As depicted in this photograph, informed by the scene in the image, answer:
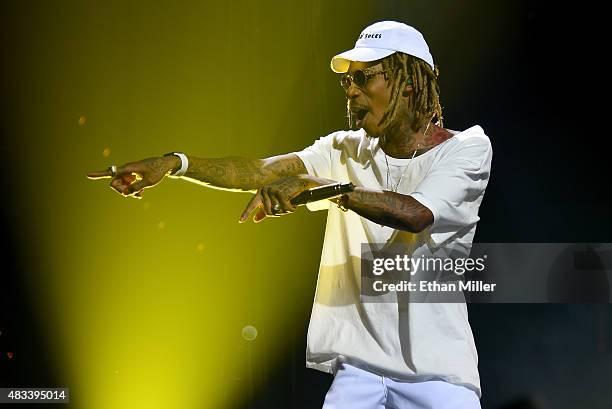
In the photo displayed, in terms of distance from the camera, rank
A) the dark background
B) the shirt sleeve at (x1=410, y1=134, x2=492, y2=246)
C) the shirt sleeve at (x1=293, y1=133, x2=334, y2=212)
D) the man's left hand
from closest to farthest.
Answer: the man's left hand → the shirt sleeve at (x1=410, y1=134, x2=492, y2=246) → the shirt sleeve at (x1=293, y1=133, x2=334, y2=212) → the dark background

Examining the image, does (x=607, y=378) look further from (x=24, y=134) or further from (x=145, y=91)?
(x=24, y=134)

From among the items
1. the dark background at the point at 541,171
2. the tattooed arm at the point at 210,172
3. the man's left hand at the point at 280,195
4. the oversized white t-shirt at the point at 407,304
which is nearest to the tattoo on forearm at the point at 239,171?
the tattooed arm at the point at 210,172

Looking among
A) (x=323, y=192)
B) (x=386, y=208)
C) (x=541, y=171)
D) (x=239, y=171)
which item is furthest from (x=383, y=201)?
(x=541, y=171)

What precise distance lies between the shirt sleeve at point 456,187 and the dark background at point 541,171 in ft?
2.74

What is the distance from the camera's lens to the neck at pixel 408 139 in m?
2.43

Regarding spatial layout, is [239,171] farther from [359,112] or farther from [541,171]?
[541,171]

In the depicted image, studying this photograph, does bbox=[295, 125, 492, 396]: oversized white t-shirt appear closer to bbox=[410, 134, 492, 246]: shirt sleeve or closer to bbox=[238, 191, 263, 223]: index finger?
bbox=[410, 134, 492, 246]: shirt sleeve

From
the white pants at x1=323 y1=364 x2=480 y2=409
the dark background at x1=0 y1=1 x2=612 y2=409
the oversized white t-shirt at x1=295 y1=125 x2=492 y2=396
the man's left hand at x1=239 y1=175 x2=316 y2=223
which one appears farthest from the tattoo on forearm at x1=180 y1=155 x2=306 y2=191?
the dark background at x1=0 y1=1 x2=612 y2=409

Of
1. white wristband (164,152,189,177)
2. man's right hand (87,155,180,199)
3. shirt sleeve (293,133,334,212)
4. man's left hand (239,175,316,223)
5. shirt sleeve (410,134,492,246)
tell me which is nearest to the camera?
man's left hand (239,175,316,223)

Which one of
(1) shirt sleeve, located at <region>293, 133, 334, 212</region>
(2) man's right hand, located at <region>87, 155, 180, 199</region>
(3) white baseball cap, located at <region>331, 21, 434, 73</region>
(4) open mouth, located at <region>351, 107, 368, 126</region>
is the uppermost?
(3) white baseball cap, located at <region>331, 21, 434, 73</region>

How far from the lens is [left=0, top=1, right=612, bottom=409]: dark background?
3135 mm

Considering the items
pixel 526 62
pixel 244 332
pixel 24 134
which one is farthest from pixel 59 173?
pixel 526 62

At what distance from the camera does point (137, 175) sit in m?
2.33

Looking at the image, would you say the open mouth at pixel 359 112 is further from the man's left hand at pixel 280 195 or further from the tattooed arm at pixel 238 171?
the man's left hand at pixel 280 195
